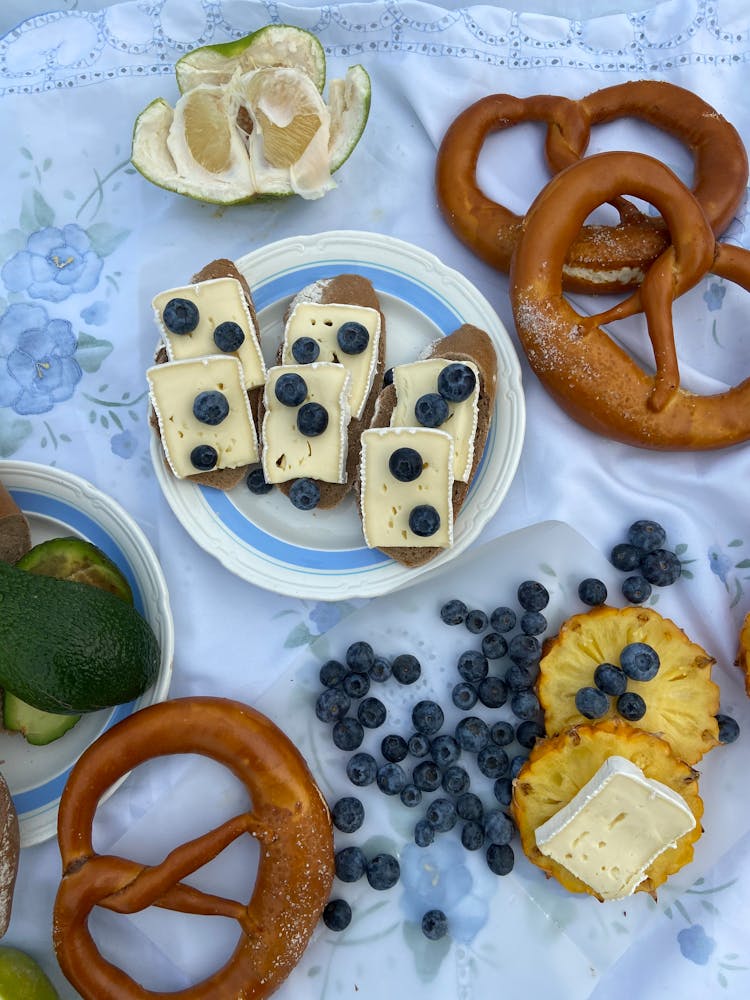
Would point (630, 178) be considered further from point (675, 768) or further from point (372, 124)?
point (675, 768)

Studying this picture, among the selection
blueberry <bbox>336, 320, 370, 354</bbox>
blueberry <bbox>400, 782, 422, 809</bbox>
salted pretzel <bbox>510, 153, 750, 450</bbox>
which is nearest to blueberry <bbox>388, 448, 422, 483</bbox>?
blueberry <bbox>336, 320, 370, 354</bbox>

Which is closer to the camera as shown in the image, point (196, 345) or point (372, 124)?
point (196, 345)

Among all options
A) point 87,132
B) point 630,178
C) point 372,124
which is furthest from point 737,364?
point 87,132

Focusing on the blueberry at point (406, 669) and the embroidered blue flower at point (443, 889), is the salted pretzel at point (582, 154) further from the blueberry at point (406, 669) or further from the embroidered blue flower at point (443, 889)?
the embroidered blue flower at point (443, 889)

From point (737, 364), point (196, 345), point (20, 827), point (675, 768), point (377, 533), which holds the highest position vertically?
point (737, 364)

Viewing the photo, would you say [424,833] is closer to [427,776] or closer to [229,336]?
[427,776]

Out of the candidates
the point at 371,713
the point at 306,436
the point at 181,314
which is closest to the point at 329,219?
the point at 181,314
